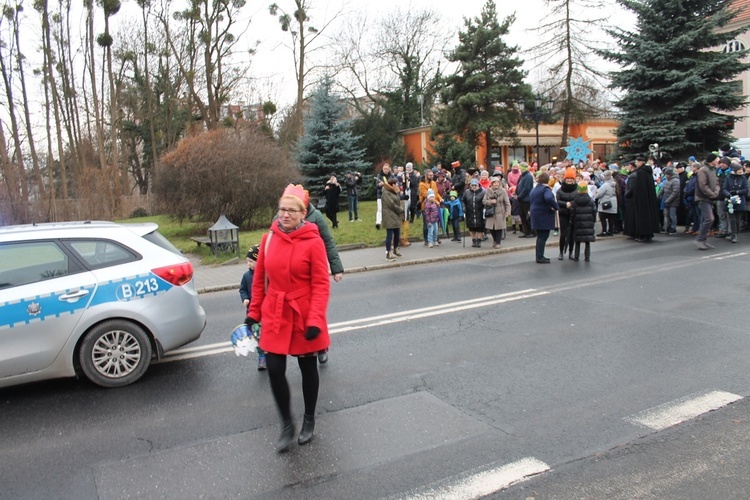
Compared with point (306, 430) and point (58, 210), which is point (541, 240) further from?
point (58, 210)

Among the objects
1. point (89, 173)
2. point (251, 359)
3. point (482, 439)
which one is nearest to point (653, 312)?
point (482, 439)

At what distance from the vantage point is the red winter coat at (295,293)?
401 cm

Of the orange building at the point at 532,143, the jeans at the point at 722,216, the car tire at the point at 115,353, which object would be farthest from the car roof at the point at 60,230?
the orange building at the point at 532,143

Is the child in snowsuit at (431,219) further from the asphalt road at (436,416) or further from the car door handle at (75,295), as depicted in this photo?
the car door handle at (75,295)

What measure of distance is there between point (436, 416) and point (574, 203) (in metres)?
8.54

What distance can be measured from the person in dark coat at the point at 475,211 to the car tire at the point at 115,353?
34.2ft

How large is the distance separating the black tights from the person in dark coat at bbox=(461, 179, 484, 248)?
10967mm

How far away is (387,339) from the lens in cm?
685

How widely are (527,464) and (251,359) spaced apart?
3414 mm

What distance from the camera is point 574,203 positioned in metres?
12.0

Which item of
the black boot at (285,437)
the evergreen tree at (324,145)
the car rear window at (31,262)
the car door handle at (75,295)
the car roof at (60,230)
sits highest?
the evergreen tree at (324,145)

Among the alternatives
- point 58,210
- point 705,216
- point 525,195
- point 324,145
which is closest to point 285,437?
point 705,216

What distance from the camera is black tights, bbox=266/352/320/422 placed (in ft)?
13.4

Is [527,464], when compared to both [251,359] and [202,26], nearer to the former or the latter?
[251,359]
